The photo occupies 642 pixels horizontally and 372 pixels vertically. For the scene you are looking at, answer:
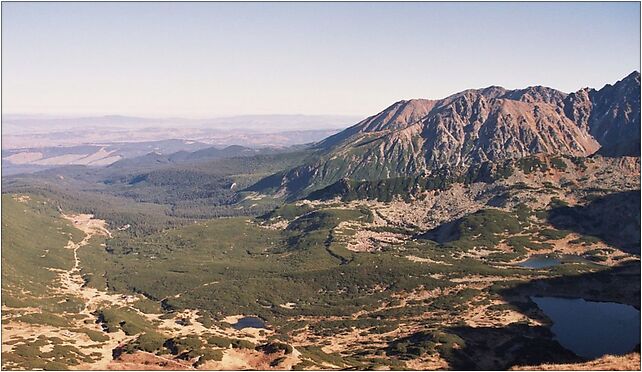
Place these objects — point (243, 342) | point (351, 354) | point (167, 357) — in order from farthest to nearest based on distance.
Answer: point (351, 354) → point (243, 342) → point (167, 357)

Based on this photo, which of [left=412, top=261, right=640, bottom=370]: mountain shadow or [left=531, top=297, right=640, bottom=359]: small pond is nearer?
[left=412, top=261, right=640, bottom=370]: mountain shadow

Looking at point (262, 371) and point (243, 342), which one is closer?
point (262, 371)

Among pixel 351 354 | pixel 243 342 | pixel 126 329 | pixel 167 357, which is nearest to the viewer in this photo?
pixel 167 357

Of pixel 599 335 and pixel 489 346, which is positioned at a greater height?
pixel 599 335

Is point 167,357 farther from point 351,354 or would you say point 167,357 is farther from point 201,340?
point 351,354

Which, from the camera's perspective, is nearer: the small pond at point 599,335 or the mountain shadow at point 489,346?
the mountain shadow at point 489,346

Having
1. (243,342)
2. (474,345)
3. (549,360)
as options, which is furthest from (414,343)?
(243,342)

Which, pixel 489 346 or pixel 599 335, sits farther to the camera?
pixel 599 335

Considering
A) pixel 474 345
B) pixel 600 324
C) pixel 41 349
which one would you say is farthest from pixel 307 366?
pixel 600 324

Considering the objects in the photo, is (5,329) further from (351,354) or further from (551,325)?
(551,325)
